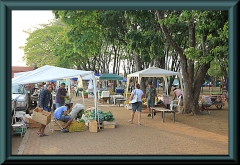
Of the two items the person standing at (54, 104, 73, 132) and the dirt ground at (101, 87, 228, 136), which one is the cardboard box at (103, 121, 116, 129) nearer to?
the person standing at (54, 104, 73, 132)

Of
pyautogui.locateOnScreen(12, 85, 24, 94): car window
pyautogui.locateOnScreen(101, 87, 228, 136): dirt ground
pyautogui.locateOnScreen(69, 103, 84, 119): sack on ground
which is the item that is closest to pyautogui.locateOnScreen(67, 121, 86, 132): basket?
pyautogui.locateOnScreen(69, 103, 84, 119): sack on ground

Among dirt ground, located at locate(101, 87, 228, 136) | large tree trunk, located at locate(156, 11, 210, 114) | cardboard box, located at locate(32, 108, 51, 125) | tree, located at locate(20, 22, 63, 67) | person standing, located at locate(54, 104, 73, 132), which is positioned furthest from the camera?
tree, located at locate(20, 22, 63, 67)

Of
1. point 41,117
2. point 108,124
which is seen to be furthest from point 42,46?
point 41,117

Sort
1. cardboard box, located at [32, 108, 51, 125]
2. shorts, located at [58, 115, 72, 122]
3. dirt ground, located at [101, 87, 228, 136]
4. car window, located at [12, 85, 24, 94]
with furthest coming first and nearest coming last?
car window, located at [12, 85, 24, 94] → dirt ground, located at [101, 87, 228, 136] → shorts, located at [58, 115, 72, 122] → cardboard box, located at [32, 108, 51, 125]

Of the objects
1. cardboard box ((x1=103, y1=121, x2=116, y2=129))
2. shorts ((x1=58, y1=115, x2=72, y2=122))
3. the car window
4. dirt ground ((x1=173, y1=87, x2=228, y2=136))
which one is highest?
the car window

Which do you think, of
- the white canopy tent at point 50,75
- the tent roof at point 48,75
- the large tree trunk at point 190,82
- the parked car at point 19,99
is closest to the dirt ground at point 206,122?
the large tree trunk at point 190,82

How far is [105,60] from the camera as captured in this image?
40.2 m

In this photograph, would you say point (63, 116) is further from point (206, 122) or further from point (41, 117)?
point (206, 122)

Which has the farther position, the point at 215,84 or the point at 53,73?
the point at 215,84

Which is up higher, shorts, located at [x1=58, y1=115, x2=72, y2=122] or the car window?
the car window
